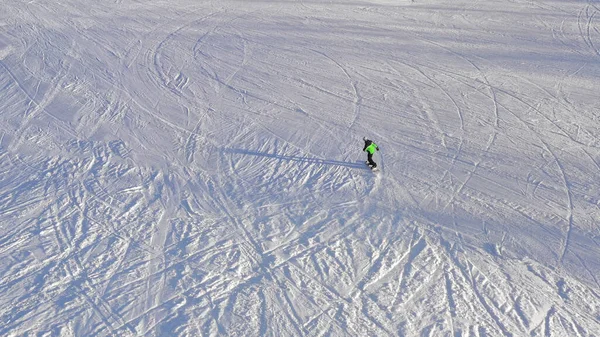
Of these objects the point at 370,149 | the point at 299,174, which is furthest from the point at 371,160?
the point at 299,174

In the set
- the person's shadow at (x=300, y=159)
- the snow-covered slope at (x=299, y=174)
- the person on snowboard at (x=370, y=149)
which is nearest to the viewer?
the snow-covered slope at (x=299, y=174)

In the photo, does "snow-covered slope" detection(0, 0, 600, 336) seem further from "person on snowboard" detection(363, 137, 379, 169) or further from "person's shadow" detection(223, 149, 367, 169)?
"person on snowboard" detection(363, 137, 379, 169)

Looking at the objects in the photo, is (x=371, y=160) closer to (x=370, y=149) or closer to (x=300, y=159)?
(x=370, y=149)

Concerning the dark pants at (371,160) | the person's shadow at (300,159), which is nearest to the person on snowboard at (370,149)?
the dark pants at (371,160)

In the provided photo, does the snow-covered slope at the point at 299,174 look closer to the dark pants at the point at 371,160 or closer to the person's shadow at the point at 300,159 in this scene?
the person's shadow at the point at 300,159


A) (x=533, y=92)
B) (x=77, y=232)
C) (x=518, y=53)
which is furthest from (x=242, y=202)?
(x=518, y=53)

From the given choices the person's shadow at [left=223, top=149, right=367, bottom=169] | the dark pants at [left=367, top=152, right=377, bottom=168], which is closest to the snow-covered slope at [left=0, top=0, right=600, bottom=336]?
the person's shadow at [left=223, top=149, right=367, bottom=169]

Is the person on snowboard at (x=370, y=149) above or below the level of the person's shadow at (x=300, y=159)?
above

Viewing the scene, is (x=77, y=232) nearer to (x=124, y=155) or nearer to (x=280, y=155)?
(x=124, y=155)

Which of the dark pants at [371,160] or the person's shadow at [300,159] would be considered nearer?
the dark pants at [371,160]
